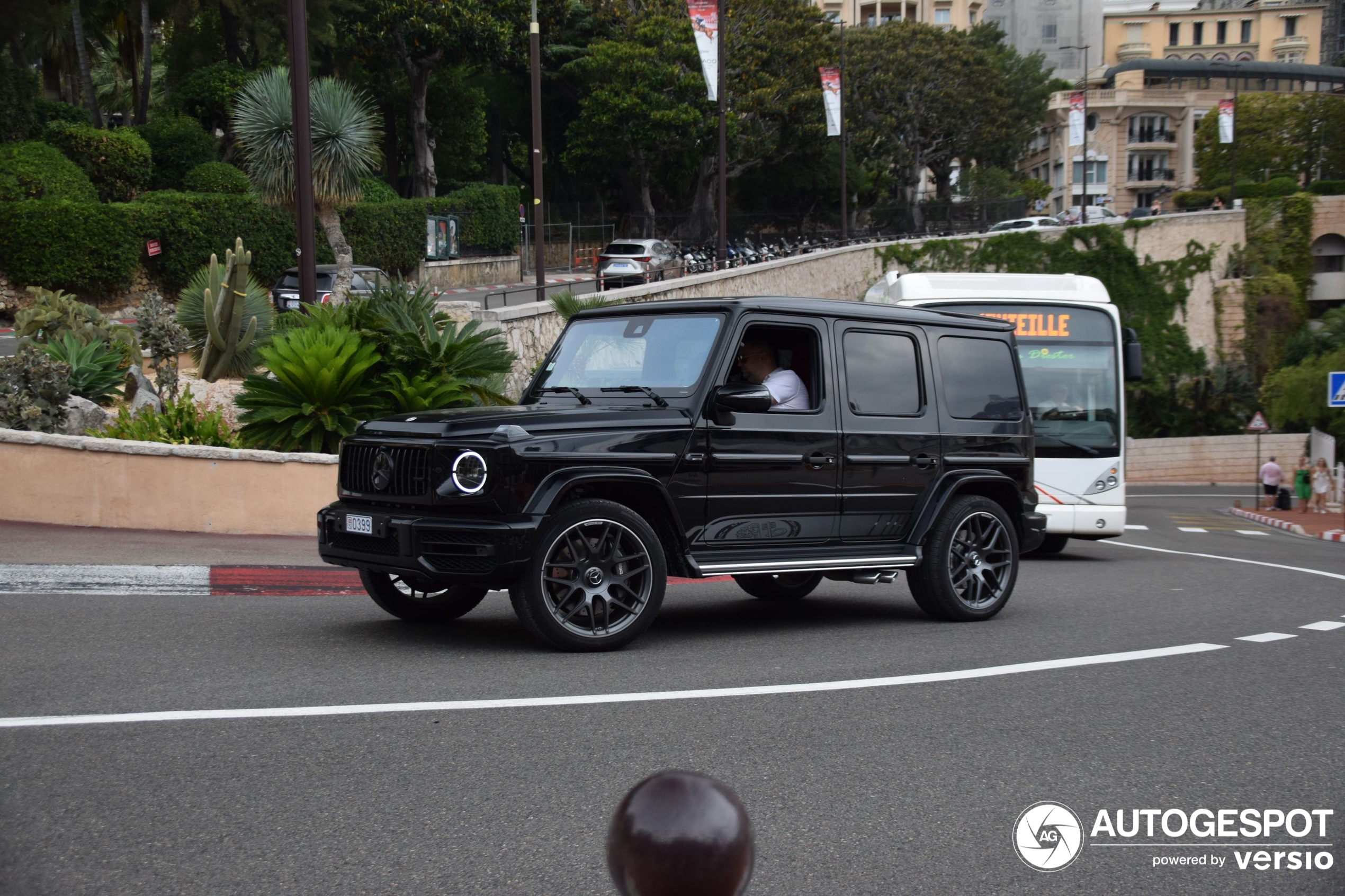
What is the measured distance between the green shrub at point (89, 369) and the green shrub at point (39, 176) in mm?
21662

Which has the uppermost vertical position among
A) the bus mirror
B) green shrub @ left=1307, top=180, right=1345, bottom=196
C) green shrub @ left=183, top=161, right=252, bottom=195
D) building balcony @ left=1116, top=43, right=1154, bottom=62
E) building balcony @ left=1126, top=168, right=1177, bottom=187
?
building balcony @ left=1116, top=43, right=1154, bottom=62

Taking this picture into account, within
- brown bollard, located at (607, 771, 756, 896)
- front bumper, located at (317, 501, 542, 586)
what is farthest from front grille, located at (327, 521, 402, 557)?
brown bollard, located at (607, 771, 756, 896)

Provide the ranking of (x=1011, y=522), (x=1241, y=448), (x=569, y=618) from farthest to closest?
1. (x=1241, y=448)
2. (x=1011, y=522)
3. (x=569, y=618)

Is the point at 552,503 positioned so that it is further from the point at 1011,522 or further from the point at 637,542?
the point at 1011,522

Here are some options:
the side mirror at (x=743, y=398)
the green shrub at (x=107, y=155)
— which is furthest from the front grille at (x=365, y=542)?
the green shrub at (x=107, y=155)

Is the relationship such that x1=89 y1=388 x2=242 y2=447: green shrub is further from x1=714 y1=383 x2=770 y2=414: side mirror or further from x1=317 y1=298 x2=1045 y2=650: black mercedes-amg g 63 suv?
x1=714 y1=383 x2=770 y2=414: side mirror

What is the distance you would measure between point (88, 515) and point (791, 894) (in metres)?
9.15

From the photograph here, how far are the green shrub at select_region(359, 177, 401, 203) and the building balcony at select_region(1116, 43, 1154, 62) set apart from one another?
348 feet

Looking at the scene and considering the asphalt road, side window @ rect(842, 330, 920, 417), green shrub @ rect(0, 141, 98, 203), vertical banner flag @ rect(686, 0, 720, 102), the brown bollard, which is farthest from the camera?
green shrub @ rect(0, 141, 98, 203)

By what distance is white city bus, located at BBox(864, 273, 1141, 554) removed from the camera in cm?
1539

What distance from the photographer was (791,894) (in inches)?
146

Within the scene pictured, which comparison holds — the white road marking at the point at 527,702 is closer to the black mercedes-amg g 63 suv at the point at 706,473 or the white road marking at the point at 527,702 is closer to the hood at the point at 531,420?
the black mercedes-amg g 63 suv at the point at 706,473

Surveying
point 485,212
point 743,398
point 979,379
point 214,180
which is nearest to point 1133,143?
point 485,212

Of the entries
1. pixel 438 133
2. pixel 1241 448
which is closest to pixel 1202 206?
pixel 1241 448
